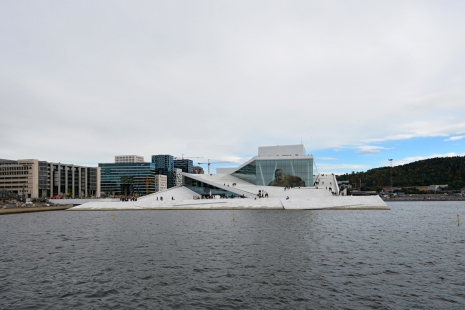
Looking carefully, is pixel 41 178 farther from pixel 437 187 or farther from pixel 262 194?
pixel 437 187

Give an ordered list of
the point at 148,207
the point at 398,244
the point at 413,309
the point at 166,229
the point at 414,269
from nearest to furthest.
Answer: the point at 413,309 → the point at 414,269 → the point at 398,244 → the point at 166,229 → the point at 148,207

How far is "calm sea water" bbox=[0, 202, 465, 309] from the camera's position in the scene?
1295 cm

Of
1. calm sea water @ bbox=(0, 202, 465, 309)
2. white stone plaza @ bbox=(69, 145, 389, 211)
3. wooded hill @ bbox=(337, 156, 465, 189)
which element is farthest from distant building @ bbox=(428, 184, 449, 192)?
calm sea water @ bbox=(0, 202, 465, 309)

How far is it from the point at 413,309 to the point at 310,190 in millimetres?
57735

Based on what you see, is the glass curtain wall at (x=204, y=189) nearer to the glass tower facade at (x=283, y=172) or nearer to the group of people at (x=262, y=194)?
the group of people at (x=262, y=194)

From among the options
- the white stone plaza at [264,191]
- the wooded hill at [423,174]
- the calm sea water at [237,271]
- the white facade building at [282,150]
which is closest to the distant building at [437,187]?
the wooded hill at [423,174]

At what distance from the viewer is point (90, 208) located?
70875 millimetres

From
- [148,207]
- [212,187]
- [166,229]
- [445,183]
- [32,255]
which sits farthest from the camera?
[445,183]

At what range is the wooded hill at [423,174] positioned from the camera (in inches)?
6796

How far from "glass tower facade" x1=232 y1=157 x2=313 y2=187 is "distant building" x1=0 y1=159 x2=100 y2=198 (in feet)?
296

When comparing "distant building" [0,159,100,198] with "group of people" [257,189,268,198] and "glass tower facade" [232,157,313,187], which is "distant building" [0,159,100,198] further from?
"group of people" [257,189,268,198]

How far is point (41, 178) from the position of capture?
145 meters

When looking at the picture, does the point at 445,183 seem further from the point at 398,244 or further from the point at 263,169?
the point at 398,244

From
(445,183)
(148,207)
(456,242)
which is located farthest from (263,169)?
(445,183)
